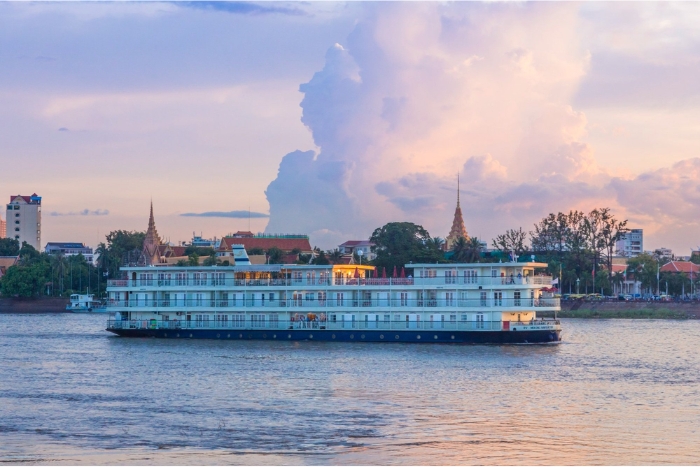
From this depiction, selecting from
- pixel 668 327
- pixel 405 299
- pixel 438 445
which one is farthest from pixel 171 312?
pixel 668 327

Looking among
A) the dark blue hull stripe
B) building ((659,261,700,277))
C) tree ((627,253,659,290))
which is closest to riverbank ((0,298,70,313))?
the dark blue hull stripe

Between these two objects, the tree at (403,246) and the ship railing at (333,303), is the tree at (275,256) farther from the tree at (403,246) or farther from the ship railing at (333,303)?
the ship railing at (333,303)

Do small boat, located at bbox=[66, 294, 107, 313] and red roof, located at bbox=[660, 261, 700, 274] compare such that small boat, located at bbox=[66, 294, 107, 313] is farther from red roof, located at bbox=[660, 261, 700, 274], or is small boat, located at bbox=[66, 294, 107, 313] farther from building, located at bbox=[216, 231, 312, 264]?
red roof, located at bbox=[660, 261, 700, 274]

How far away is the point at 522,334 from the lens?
70250 mm

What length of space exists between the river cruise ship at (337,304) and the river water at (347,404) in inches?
91.0

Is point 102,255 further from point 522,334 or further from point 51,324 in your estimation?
point 522,334

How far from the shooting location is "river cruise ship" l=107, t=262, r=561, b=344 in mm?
71062

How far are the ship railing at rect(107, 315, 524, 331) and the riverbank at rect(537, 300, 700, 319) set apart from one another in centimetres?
6079

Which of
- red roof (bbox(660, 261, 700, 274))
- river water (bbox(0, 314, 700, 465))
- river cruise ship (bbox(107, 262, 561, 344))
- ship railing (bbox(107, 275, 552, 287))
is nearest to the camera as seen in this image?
river water (bbox(0, 314, 700, 465))

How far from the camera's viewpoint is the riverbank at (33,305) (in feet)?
522

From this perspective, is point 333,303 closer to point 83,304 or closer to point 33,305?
point 83,304

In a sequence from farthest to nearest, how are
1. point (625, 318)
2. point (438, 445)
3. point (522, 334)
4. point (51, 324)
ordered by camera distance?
point (625, 318) → point (51, 324) → point (522, 334) → point (438, 445)

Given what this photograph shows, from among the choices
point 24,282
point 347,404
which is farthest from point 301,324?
point 24,282

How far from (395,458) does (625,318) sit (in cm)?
10341
